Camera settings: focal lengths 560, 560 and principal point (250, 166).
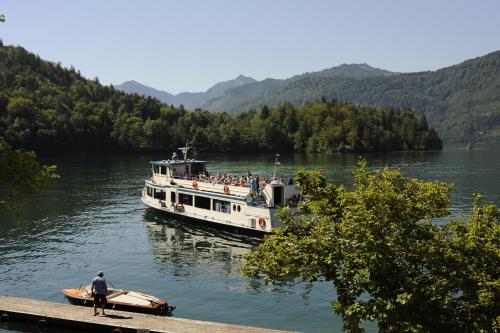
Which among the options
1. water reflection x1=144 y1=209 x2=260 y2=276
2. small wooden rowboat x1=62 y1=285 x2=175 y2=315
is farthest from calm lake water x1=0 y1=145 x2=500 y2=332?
small wooden rowboat x1=62 y1=285 x2=175 y2=315

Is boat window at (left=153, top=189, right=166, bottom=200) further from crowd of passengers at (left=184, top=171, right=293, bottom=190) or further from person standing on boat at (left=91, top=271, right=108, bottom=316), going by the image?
person standing on boat at (left=91, top=271, right=108, bottom=316)

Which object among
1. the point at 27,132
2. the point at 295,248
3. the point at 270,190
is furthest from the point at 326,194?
the point at 27,132

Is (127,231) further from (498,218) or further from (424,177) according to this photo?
(424,177)

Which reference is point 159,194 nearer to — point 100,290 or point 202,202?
point 202,202

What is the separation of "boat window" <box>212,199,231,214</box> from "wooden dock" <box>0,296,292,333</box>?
93.9ft

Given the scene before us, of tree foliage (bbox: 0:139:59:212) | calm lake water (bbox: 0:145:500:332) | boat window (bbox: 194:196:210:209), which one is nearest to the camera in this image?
tree foliage (bbox: 0:139:59:212)

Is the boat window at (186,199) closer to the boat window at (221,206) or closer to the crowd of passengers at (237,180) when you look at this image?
the crowd of passengers at (237,180)

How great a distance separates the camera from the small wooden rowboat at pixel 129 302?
32.0m

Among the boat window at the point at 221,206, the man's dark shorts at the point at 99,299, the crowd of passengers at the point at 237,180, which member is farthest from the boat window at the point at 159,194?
the man's dark shorts at the point at 99,299

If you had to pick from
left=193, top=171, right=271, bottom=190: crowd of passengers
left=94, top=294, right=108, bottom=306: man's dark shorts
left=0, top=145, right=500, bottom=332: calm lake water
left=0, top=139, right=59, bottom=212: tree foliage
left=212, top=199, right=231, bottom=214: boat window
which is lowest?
left=0, top=145, right=500, bottom=332: calm lake water

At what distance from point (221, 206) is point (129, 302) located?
27860 millimetres

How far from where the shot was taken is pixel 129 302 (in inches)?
1277

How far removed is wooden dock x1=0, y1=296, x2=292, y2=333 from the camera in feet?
90.3

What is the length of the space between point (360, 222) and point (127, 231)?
152 feet
